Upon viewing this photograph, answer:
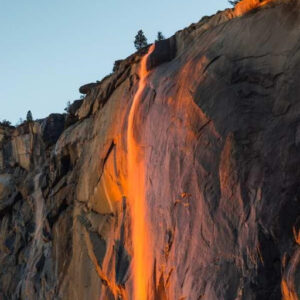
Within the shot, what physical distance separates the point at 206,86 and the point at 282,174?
Result: 3.12 metres

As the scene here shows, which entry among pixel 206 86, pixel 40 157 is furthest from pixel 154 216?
pixel 40 157

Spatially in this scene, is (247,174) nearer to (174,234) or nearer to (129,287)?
(174,234)

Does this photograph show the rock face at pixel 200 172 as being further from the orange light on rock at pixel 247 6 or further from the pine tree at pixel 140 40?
the pine tree at pixel 140 40

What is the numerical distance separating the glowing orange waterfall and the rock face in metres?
0.21

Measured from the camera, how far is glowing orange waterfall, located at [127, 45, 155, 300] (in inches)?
622

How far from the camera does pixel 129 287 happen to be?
16391 mm

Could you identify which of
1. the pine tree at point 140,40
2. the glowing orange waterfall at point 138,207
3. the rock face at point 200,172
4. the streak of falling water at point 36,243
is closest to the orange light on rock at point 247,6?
the rock face at point 200,172

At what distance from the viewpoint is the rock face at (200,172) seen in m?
12.3

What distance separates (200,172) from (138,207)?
3.19 metres

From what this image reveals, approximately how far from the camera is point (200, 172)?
553 inches

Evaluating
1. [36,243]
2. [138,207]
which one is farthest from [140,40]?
[138,207]

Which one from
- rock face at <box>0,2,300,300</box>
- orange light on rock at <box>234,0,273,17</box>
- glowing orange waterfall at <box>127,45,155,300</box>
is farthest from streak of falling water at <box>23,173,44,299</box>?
orange light on rock at <box>234,0,273,17</box>

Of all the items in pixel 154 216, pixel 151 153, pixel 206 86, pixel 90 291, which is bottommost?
pixel 90 291

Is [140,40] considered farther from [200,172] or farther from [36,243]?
[200,172]
